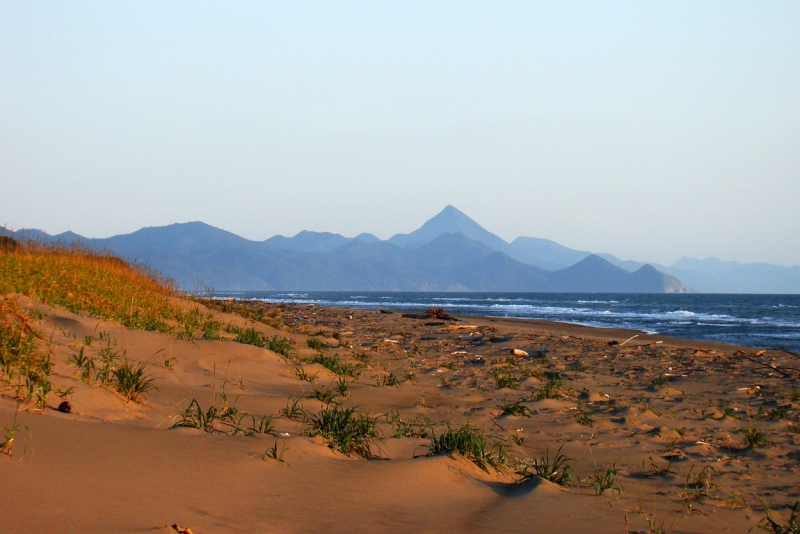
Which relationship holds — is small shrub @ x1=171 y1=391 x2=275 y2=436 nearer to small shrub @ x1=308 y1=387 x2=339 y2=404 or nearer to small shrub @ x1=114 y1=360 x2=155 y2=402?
small shrub @ x1=114 y1=360 x2=155 y2=402

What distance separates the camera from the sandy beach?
2555 mm

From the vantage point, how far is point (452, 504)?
10.4 ft

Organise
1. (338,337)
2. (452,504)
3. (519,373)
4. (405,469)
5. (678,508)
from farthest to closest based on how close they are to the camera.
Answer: (338,337)
(519,373)
(678,508)
(405,469)
(452,504)

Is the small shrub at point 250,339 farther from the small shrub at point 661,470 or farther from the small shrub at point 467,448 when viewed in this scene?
the small shrub at point 661,470

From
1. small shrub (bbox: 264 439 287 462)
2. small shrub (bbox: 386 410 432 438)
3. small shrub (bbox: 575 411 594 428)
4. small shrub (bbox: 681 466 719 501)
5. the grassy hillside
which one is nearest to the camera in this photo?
small shrub (bbox: 264 439 287 462)

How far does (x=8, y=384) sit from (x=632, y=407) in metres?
5.91

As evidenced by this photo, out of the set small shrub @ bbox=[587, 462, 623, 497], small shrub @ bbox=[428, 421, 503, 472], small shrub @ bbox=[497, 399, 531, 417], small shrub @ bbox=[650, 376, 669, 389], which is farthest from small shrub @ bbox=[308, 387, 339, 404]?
small shrub @ bbox=[650, 376, 669, 389]

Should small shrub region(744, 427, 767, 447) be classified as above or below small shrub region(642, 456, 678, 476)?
above

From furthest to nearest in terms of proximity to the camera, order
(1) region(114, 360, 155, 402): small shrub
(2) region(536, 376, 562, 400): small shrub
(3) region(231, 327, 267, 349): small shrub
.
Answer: (3) region(231, 327, 267, 349): small shrub < (2) region(536, 376, 562, 400): small shrub < (1) region(114, 360, 155, 402): small shrub

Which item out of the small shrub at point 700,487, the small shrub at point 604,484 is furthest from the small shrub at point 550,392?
the small shrub at point 604,484

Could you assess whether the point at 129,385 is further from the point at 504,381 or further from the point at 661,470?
the point at 504,381

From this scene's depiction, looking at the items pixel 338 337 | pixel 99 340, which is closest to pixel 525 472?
pixel 99 340

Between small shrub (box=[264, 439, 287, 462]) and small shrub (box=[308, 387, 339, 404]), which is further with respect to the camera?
small shrub (box=[308, 387, 339, 404])

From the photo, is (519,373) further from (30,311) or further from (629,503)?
(30,311)
